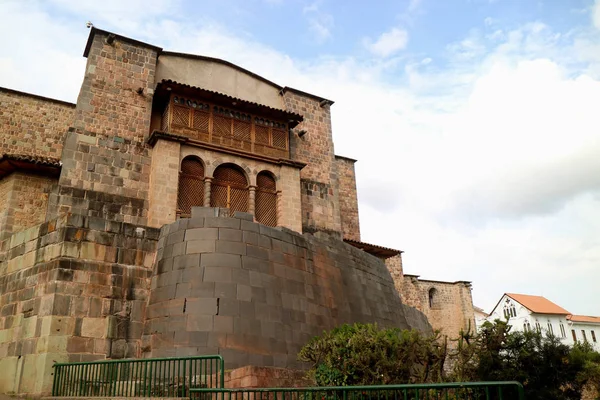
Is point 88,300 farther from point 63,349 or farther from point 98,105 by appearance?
point 98,105

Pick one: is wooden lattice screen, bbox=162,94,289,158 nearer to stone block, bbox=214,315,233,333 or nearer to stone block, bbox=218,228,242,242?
stone block, bbox=218,228,242,242

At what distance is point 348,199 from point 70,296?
17.8 meters

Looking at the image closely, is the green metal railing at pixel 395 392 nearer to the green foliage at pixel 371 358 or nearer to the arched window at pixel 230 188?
the green foliage at pixel 371 358

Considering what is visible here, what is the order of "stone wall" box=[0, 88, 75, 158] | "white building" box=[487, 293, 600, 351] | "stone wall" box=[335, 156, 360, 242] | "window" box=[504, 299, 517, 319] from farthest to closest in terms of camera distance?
"window" box=[504, 299, 517, 319]
"white building" box=[487, 293, 600, 351]
"stone wall" box=[335, 156, 360, 242]
"stone wall" box=[0, 88, 75, 158]

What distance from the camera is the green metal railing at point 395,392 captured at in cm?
514

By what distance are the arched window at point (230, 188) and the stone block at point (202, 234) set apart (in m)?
5.38

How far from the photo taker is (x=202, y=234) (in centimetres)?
1417

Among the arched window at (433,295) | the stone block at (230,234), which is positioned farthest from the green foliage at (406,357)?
the arched window at (433,295)

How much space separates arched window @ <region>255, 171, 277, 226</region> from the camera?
2069 cm

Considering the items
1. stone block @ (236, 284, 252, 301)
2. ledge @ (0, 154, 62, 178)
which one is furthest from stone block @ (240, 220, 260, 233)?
ledge @ (0, 154, 62, 178)

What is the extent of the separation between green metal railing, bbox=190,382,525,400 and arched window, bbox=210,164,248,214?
11.4 metres

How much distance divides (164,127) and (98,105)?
8.30ft

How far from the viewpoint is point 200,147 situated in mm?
19703

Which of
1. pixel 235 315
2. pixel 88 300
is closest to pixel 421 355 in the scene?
pixel 235 315
